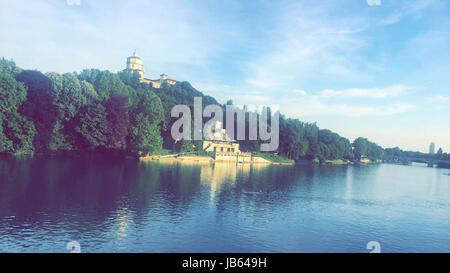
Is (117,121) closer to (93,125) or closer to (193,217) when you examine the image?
(93,125)

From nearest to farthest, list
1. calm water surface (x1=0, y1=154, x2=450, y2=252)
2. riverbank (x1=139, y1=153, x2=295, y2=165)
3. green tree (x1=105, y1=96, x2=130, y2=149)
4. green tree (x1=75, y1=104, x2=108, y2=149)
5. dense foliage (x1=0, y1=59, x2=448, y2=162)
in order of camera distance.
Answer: calm water surface (x1=0, y1=154, x2=450, y2=252) → dense foliage (x1=0, y1=59, x2=448, y2=162) → green tree (x1=75, y1=104, x2=108, y2=149) → green tree (x1=105, y1=96, x2=130, y2=149) → riverbank (x1=139, y1=153, x2=295, y2=165)

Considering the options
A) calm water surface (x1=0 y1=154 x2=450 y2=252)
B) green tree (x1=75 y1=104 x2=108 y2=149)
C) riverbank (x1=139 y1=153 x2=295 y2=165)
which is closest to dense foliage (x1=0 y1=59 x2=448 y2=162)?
green tree (x1=75 y1=104 x2=108 y2=149)

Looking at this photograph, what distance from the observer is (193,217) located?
1081 inches

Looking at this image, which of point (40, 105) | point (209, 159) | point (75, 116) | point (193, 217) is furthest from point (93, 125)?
point (193, 217)

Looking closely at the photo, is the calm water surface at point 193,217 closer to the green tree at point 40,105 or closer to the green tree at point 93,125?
the green tree at point 40,105

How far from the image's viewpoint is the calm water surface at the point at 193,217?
2100 centimetres

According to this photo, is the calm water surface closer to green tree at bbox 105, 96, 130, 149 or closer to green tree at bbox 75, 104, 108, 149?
green tree at bbox 75, 104, 108, 149

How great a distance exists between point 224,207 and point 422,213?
21.7 meters

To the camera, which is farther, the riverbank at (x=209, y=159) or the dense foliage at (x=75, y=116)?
the riverbank at (x=209, y=159)

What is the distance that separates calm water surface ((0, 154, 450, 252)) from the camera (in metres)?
21.0

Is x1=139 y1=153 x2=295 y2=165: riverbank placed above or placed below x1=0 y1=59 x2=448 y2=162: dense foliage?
below

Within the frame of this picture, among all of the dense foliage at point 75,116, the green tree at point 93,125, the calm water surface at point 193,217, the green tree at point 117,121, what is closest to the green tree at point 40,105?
the dense foliage at point 75,116
